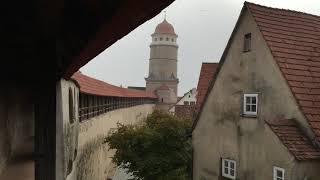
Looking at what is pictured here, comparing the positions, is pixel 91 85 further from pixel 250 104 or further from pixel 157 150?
pixel 250 104

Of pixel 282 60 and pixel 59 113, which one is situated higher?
pixel 282 60

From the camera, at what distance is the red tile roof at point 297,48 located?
11211mm

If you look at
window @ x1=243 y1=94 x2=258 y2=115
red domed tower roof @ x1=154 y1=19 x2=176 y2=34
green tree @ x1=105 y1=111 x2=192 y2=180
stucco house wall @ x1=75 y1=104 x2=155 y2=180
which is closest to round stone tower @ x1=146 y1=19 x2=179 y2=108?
red domed tower roof @ x1=154 y1=19 x2=176 y2=34

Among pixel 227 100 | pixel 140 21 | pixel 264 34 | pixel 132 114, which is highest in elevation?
pixel 264 34

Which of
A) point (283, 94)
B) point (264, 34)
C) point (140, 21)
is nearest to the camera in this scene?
point (140, 21)

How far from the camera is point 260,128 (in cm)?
1209

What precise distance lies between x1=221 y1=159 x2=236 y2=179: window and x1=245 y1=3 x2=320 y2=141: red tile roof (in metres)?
3.43

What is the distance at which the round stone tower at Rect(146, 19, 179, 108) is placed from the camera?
83.7 metres

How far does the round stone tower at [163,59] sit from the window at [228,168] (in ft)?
224

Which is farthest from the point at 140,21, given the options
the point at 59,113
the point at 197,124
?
the point at 197,124

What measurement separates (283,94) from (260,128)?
124 centimetres

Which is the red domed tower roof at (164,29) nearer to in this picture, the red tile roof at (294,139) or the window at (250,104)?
the window at (250,104)

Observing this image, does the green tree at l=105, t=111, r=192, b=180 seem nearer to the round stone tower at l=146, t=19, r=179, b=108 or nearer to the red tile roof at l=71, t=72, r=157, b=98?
the red tile roof at l=71, t=72, r=157, b=98

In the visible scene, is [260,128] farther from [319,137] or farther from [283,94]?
[319,137]
